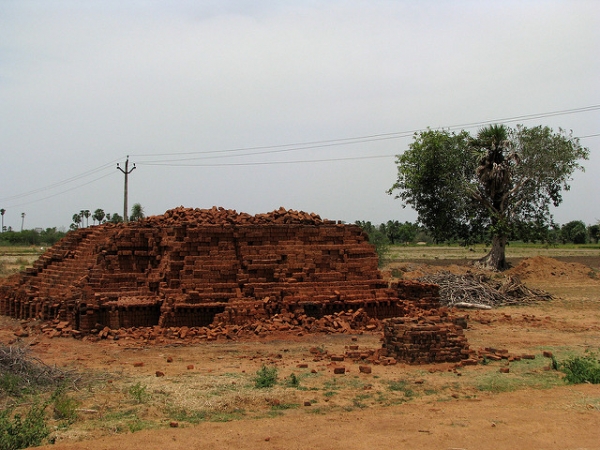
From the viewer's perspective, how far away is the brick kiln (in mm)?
12719

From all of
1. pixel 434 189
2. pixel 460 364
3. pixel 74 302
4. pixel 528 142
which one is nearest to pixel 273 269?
pixel 74 302

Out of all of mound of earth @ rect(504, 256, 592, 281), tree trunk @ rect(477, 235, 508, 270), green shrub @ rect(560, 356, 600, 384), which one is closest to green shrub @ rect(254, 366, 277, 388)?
green shrub @ rect(560, 356, 600, 384)

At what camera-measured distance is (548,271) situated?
2697 cm

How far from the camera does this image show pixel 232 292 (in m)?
13.1

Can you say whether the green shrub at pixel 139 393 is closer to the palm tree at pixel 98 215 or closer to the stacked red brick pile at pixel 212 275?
the stacked red brick pile at pixel 212 275

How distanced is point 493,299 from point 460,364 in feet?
35.5

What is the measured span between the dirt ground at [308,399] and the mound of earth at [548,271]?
14818 millimetres

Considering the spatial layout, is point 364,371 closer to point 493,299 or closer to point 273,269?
point 273,269

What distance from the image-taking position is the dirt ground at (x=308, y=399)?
243 inches

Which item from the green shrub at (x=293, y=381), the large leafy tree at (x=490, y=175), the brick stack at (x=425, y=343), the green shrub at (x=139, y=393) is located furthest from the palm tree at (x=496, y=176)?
the green shrub at (x=139, y=393)

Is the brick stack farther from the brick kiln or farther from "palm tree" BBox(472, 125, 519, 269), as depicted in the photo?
"palm tree" BBox(472, 125, 519, 269)

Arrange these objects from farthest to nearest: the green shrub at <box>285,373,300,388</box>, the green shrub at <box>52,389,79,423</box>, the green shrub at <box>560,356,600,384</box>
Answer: the green shrub at <box>560,356,600,384</box>
the green shrub at <box>285,373,300,388</box>
the green shrub at <box>52,389,79,423</box>

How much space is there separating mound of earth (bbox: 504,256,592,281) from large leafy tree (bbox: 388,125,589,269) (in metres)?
0.99

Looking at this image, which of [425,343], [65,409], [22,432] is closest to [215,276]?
[425,343]
